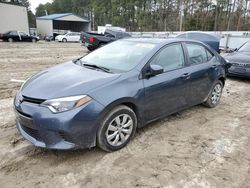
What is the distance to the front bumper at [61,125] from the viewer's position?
9.06 ft

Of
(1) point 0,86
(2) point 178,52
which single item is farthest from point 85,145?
(1) point 0,86

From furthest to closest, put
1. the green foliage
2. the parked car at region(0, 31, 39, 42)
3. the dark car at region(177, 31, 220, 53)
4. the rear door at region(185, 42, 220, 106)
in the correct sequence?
1. the green foliage
2. the parked car at region(0, 31, 39, 42)
3. the dark car at region(177, 31, 220, 53)
4. the rear door at region(185, 42, 220, 106)

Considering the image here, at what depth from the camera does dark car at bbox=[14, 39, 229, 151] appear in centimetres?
282

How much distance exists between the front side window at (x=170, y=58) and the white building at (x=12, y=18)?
107 feet

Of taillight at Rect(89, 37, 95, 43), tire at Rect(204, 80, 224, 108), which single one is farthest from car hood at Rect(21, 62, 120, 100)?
taillight at Rect(89, 37, 95, 43)

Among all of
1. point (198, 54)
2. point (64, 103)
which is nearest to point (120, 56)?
point (64, 103)

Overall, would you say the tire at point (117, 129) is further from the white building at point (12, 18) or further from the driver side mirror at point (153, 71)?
the white building at point (12, 18)

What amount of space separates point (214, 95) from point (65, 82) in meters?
3.46

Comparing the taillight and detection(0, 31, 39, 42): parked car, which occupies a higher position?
the taillight

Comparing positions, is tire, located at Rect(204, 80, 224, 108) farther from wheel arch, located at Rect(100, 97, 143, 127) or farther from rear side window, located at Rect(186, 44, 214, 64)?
wheel arch, located at Rect(100, 97, 143, 127)

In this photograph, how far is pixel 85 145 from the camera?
9.68 feet

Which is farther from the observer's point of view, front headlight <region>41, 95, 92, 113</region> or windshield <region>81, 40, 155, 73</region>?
windshield <region>81, 40, 155, 73</region>

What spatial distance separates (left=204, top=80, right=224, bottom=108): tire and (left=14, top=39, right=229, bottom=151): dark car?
52 centimetres

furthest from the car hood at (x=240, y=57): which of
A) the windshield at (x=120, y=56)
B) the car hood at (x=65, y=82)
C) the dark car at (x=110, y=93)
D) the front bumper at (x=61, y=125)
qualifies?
the front bumper at (x=61, y=125)
